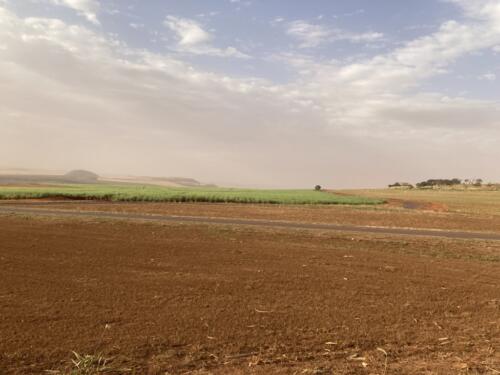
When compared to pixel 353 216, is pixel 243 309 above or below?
below

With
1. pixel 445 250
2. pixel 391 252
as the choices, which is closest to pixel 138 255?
pixel 391 252

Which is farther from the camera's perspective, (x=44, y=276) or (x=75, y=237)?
(x=75, y=237)

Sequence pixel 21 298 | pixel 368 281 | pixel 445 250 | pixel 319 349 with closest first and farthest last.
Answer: pixel 319 349, pixel 21 298, pixel 368 281, pixel 445 250

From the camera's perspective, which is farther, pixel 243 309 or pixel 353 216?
pixel 353 216

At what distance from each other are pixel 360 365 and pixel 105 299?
4.92 meters

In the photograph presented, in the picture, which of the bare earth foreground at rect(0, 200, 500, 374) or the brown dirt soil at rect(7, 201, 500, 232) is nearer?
the bare earth foreground at rect(0, 200, 500, 374)

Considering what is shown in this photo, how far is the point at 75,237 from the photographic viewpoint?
54.9ft

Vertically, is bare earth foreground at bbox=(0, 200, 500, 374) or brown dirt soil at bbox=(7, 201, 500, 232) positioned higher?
brown dirt soil at bbox=(7, 201, 500, 232)

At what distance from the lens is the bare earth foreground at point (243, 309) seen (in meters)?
5.65

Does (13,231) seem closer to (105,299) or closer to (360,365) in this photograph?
(105,299)

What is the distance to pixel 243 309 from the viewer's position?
787 centimetres

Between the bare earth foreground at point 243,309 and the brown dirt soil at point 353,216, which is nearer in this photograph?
the bare earth foreground at point 243,309

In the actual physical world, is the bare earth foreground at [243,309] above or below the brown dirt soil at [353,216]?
below

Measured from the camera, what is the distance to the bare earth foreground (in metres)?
5.65
